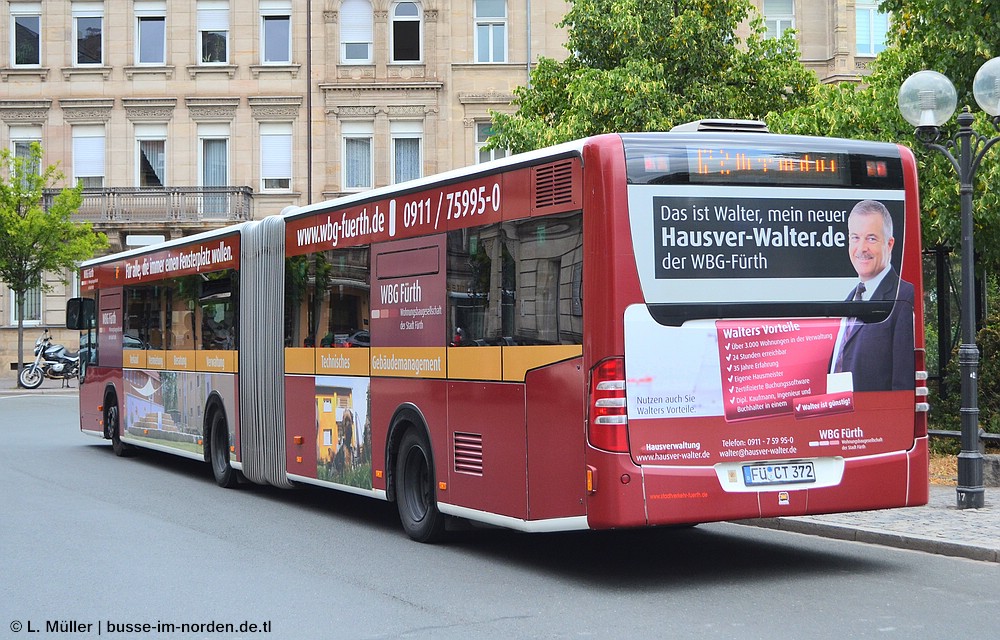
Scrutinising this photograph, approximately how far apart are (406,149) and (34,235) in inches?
484

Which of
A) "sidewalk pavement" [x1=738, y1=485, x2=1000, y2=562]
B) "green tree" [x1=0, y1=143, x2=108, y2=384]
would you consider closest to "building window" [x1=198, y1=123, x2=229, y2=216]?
"green tree" [x1=0, y1=143, x2=108, y2=384]

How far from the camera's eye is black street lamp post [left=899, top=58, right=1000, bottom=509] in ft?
40.3

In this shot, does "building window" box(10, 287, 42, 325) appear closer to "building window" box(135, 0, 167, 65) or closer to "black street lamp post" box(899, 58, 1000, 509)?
"building window" box(135, 0, 167, 65)

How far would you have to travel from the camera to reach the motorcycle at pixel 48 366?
1610 inches

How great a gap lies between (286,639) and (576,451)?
95.0 inches

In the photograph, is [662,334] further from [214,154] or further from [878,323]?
[214,154]

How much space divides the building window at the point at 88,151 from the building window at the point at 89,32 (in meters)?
2.27

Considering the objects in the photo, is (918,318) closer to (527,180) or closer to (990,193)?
(527,180)

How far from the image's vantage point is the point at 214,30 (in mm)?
46812

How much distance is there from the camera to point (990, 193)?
17266 mm

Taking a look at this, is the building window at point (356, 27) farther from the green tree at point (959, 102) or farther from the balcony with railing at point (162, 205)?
the green tree at point (959, 102)

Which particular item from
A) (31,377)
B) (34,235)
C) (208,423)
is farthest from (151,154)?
(208,423)

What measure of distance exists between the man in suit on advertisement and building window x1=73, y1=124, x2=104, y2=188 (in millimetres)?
41050

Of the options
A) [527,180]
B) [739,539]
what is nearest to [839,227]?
[527,180]
